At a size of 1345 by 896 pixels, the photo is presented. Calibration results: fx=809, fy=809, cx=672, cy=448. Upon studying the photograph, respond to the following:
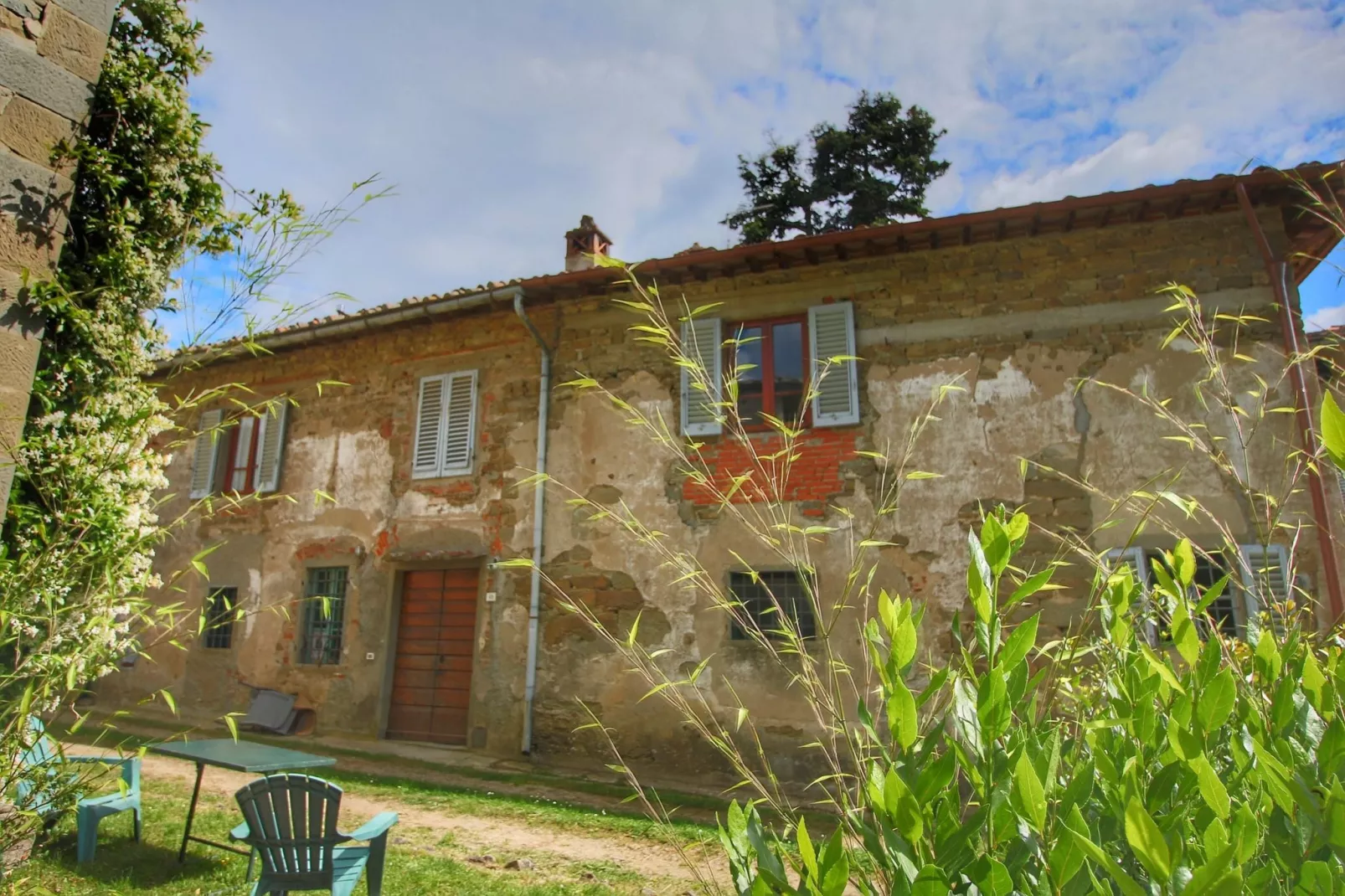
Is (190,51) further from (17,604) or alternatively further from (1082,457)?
(1082,457)

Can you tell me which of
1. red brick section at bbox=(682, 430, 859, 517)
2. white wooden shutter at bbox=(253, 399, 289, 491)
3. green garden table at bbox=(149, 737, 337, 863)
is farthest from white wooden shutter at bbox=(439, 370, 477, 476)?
green garden table at bbox=(149, 737, 337, 863)

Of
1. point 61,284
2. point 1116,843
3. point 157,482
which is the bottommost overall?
point 1116,843

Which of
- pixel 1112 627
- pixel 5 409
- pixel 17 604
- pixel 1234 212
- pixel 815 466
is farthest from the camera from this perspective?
pixel 815 466

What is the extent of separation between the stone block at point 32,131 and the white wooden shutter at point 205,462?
967cm

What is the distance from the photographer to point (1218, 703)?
97cm

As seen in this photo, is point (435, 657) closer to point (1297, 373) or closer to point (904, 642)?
point (1297, 373)

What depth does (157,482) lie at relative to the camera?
9.84 ft

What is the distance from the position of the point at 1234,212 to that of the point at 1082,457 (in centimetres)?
262

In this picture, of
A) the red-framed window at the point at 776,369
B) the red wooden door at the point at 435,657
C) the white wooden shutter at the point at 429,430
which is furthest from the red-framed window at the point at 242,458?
the red-framed window at the point at 776,369

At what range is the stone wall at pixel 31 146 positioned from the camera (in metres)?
2.57

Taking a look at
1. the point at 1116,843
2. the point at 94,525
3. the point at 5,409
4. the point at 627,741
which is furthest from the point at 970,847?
the point at 627,741

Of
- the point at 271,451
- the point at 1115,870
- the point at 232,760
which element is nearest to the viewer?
the point at 1115,870

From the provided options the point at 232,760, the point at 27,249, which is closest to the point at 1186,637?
the point at 27,249

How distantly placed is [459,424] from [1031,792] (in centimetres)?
959
